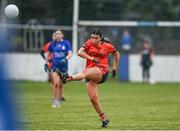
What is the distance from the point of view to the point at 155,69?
1578 inches

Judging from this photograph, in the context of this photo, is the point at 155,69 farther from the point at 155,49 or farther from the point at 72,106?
the point at 72,106

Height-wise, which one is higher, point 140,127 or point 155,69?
point 140,127

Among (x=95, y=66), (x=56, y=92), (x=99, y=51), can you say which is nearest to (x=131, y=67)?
(x=56, y=92)

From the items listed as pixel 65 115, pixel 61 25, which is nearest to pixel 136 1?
pixel 61 25

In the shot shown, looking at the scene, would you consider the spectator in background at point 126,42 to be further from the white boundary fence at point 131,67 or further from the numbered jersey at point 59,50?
the numbered jersey at point 59,50

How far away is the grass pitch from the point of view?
17.2 m

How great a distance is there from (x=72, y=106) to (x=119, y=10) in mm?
25653

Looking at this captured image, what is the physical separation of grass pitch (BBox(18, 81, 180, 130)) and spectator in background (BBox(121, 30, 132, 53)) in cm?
548

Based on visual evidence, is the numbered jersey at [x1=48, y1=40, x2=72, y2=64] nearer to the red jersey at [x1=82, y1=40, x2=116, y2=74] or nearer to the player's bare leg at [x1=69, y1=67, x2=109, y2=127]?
the red jersey at [x1=82, y1=40, x2=116, y2=74]

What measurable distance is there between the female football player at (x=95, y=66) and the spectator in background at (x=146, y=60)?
Result: 819 inches

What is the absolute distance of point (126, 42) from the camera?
1560 inches

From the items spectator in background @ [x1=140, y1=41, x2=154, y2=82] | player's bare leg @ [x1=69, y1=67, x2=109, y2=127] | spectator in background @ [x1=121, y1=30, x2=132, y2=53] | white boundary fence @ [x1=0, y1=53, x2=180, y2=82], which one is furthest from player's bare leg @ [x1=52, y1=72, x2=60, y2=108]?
spectator in background @ [x1=121, y1=30, x2=132, y2=53]

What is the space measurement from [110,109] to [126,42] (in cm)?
1737

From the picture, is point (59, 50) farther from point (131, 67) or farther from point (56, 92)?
point (131, 67)
